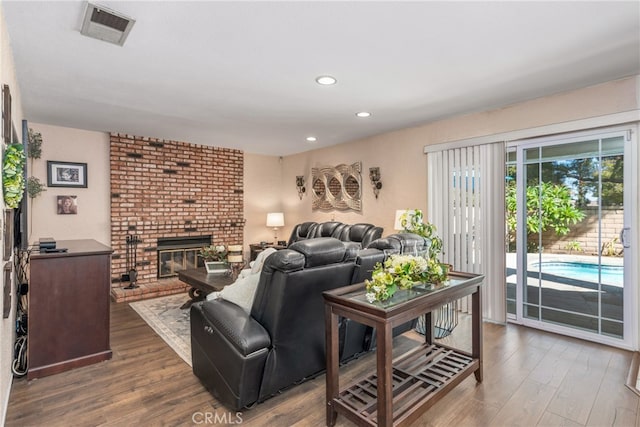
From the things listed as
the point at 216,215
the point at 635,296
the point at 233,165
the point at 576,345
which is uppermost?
the point at 233,165

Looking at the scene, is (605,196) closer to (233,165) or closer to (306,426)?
(306,426)

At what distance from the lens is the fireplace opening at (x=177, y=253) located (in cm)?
546

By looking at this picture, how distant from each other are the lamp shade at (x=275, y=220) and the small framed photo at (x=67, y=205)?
122 inches

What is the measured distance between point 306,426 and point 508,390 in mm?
1450

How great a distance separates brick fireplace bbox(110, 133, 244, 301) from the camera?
16.5 feet

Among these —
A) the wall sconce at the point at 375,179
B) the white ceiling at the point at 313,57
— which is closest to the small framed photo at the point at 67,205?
the white ceiling at the point at 313,57

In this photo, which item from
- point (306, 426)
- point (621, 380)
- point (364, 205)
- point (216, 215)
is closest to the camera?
point (306, 426)

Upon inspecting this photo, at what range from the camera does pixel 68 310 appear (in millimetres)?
2623

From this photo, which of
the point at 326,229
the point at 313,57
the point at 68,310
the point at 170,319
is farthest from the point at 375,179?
the point at 68,310

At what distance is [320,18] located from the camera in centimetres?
197

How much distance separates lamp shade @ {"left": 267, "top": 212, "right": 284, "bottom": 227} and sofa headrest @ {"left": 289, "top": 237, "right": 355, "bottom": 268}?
4.42m

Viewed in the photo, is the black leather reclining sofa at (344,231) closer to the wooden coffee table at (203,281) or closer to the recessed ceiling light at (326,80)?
the wooden coffee table at (203,281)

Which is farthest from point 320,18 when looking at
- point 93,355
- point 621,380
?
point 621,380

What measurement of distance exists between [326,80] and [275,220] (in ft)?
13.0
